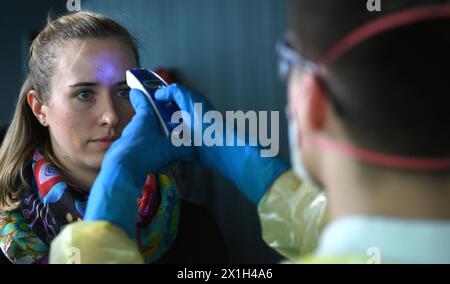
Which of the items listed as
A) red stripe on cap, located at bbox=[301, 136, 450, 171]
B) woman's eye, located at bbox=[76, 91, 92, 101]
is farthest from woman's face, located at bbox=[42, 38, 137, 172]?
red stripe on cap, located at bbox=[301, 136, 450, 171]

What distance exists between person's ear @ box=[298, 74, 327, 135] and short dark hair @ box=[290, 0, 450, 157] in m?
0.02

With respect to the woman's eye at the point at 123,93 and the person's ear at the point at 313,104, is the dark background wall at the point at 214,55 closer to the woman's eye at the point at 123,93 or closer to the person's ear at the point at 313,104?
the woman's eye at the point at 123,93

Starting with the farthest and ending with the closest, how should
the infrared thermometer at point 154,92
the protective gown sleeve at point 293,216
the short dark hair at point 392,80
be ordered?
1. the infrared thermometer at point 154,92
2. the protective gown sleeve at point 293,216
3. the short dark hair at point 392,80

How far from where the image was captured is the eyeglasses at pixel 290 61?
→ 0.63 metres

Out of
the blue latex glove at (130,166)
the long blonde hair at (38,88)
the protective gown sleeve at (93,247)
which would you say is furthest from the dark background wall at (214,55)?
the protective gown sleeve at (93,247)

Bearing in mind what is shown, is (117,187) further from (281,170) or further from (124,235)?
(281,170)

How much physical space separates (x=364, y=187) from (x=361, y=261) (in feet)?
0.28

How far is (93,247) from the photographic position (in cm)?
73

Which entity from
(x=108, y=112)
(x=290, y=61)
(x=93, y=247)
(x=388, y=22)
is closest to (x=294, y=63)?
(x=290, y=61)

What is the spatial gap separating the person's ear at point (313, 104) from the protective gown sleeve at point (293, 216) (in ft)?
1.11

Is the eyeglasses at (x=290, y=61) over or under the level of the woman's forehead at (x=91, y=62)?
under

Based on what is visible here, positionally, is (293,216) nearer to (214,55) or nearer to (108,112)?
(108,112)

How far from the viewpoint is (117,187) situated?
84cm

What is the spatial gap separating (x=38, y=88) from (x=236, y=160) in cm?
53
